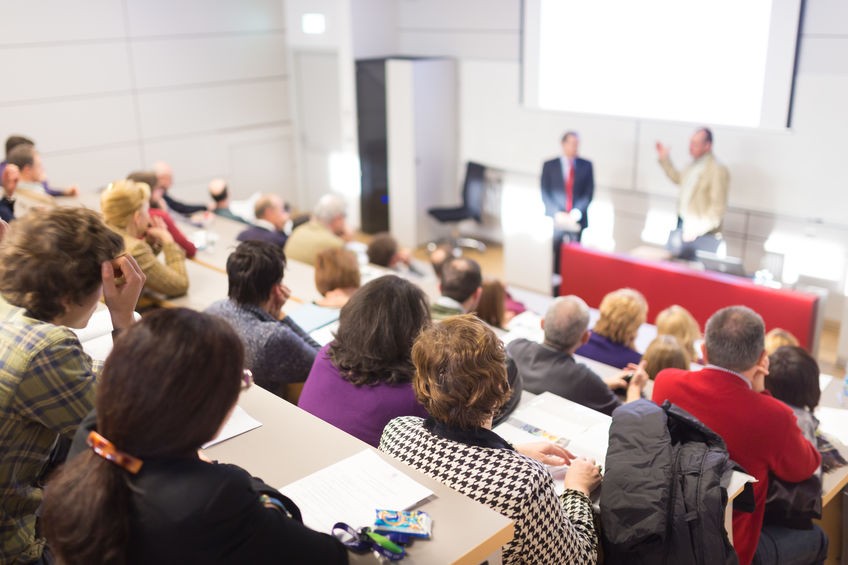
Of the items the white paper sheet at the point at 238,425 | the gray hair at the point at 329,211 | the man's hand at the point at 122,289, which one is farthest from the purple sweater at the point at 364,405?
the gray hair at the point at 329,211

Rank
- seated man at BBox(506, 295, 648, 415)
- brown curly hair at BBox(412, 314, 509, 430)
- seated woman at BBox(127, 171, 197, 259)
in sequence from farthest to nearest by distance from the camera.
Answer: seated woman at BBox(127, 171, 197, 259)
seated man at BBox(506, 295, 648, 415)
brown curly hair at BBox(412, 314, 509, 430)

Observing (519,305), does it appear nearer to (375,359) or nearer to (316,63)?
(375,359)

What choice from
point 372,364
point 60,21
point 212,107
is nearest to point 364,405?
point 372,364

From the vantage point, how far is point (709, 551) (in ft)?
6.92

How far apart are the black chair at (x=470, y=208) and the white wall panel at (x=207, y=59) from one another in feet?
8.90

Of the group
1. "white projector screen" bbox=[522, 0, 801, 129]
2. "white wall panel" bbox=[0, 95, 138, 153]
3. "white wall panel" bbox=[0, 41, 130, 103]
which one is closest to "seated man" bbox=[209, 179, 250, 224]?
"white wall panel" bbox=[0, 95, 138, 153]

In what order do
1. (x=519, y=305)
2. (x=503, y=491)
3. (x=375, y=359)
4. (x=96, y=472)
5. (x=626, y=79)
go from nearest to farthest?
(x=96, y=472), (x=503, y=491), (x=375, y=359), (x=519, y=305), (x=626, y=79)

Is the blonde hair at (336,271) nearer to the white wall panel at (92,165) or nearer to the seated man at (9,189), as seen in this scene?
the seated man at (9,189)

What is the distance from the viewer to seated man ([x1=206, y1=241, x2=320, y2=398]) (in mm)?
3020

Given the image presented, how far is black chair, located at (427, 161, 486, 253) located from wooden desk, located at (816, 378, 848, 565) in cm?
536

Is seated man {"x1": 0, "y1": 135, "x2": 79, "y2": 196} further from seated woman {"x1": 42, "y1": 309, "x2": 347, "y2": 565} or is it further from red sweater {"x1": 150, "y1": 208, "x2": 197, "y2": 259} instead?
seated woman {"x1": 42, "y1": 309, "x2": 347, "y2": 565}

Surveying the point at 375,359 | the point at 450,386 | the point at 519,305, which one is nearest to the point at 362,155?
the point at 519,305

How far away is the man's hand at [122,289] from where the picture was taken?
193 centimetres

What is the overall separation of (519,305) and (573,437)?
2385 mm
